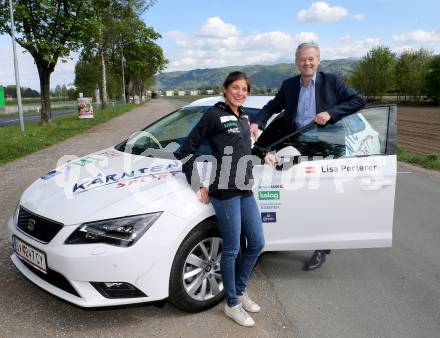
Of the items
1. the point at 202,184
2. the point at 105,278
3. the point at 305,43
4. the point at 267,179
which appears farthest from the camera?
the point at 305,43

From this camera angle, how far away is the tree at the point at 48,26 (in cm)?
1634

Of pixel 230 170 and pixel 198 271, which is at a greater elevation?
pixel 230 170

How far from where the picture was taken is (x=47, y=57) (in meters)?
16.9

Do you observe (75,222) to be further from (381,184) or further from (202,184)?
(381,184)

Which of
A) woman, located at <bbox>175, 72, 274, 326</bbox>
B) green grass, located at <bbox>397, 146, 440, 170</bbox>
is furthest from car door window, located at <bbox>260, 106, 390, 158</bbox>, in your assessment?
green grass, located at <bbox>397, 146, 440, 170</bbox>

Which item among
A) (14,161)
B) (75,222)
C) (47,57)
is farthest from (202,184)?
(47,57)

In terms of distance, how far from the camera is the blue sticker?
10.6 feet

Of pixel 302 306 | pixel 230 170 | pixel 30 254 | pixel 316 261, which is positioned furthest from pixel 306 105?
pixel 30 254

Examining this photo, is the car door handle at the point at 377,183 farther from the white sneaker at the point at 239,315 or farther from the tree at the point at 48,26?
the tree at the point at 48,26

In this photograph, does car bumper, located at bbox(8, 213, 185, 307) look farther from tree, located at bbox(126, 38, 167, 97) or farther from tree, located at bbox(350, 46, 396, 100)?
tree, located at bbox(350, 46, 396, 100)

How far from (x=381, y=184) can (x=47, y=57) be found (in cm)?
1663

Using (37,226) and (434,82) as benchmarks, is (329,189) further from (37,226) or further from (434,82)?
(434,82)

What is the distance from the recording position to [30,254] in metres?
2.91

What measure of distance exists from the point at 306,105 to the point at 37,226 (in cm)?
235
